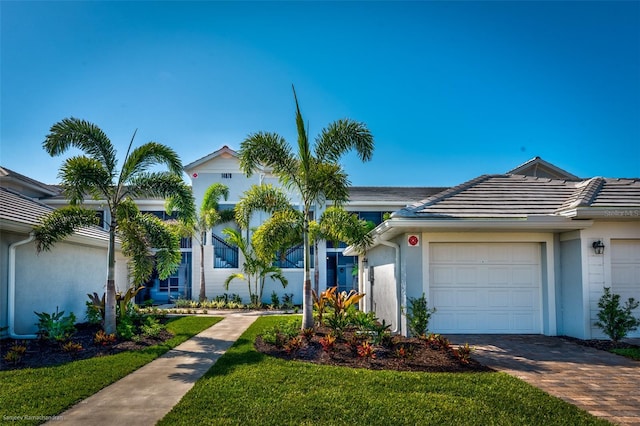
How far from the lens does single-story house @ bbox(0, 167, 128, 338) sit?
29.4 feet

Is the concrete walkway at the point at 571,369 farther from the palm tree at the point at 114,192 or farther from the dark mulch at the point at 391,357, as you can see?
the palm tree at the point at 114,192

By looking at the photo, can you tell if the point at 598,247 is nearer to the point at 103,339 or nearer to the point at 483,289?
the point at 483,289

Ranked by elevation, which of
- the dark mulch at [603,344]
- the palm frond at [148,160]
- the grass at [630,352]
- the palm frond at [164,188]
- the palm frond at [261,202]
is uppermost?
the palm frond at [148,160]

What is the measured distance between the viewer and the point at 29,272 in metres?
9.80

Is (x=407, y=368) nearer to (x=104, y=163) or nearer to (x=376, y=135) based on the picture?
(x=376, y=135)

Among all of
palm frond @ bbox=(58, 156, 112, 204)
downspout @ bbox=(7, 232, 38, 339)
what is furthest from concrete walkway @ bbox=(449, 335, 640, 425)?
downspout @ bbox=(7, 232, 38, 339)

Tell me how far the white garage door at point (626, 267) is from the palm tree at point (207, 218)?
16568 mm

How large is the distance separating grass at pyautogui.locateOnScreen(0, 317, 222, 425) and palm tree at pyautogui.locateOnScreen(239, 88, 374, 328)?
393 cm

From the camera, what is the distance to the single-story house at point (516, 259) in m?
8.88

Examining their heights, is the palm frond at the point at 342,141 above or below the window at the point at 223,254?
above

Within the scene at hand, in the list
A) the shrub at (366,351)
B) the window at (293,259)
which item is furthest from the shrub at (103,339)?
the window at (293,259)

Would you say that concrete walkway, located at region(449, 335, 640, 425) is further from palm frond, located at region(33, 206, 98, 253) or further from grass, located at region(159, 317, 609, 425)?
palm frond, located at region(33, 206, 98, 253)

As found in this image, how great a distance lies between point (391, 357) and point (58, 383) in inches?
213

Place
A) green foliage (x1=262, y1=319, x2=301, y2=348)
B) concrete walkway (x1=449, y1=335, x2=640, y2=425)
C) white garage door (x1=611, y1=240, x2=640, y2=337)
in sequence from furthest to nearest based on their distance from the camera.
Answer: white garage door (x1=611, y1=240, x2=640, y2=337) < green foliage (x1=262, y1=319, x2=301, y2=348) < concrete walkway (x1=449, y1=335, x2=640, y2=425)
